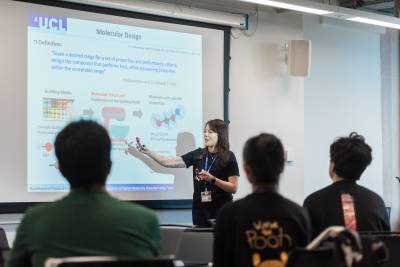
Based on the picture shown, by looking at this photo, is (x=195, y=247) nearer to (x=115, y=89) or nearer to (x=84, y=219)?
(x=84, y=219)

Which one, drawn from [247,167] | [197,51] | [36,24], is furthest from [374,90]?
[247,167]

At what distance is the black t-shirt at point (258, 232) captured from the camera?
6.67 ft

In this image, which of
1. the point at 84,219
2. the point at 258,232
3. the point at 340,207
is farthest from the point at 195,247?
the point at 84,219

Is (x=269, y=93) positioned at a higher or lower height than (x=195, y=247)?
higher

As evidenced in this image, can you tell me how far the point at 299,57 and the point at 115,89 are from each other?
198cm

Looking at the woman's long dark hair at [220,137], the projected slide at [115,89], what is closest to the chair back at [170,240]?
the woman's long dark hair at [220,137]

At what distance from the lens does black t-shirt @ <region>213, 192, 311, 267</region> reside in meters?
2.03

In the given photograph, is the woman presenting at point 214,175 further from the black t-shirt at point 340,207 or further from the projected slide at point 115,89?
the black t-shirt at point 340,207

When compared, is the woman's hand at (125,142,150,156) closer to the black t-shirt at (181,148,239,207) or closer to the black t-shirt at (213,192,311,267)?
the black t-shirt at (181,148,239,207)

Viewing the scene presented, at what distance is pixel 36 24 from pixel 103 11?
0.60 metres

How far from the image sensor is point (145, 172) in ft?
17.2

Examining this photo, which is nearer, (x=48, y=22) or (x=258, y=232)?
(x=258, y=232)

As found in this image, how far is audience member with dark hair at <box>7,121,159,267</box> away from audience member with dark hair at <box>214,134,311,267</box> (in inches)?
12.8

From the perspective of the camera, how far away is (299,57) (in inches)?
237
